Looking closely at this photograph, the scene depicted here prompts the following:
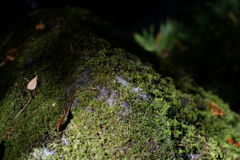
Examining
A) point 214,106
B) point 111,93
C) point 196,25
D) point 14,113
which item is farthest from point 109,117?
point 196,25

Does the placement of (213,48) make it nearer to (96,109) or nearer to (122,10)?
(122,10)

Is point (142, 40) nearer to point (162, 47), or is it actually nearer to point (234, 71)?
point (162, 47)

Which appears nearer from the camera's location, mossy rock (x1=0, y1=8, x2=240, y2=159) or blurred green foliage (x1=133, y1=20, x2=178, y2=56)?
mossy rock (x1=0, y1=8, x2=240, y2=159)

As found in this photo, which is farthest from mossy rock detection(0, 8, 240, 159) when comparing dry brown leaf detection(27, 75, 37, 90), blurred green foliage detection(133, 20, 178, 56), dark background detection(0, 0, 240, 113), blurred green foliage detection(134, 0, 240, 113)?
blurred green foliage detection(133, 20, 178, 56)

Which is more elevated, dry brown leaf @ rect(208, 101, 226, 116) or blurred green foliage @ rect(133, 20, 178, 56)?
dry brown leaf @ rect(208, 101, 226, 116)

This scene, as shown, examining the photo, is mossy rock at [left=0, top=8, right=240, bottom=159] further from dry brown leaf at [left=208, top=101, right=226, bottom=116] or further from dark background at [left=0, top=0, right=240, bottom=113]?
dark background at [left=0, top=0, right=240, bottom=113]

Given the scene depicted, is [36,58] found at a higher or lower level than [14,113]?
higher

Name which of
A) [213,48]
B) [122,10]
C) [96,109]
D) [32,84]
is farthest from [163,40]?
[32,84]
